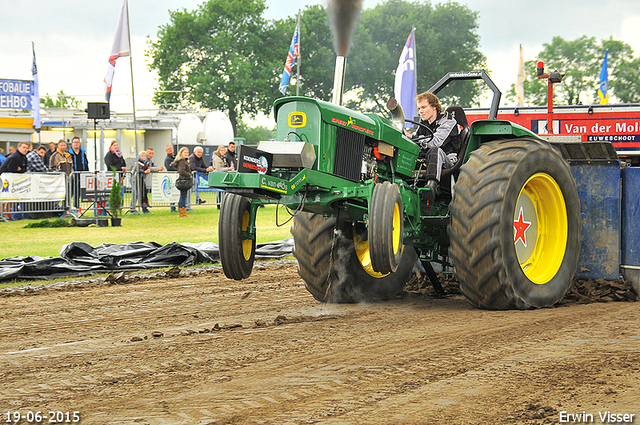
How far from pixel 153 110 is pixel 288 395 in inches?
1329

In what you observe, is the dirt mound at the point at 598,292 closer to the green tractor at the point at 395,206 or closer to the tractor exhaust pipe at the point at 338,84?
the green tractor at the point at 395,206

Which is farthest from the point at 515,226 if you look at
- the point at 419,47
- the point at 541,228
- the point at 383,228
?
the point at 419,47

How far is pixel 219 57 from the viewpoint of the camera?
58.4 metres

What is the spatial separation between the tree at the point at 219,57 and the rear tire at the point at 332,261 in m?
50.6

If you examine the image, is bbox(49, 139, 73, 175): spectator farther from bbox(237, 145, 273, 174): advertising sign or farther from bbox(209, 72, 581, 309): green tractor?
bbox(237, 145, 273, 174): advertising sign

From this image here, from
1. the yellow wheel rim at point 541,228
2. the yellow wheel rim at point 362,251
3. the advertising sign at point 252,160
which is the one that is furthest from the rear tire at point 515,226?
the advertising sign at point 252,160

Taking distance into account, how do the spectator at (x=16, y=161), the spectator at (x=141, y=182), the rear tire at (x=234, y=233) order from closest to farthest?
1. the rear tire at (x=234, y=233)
2. the spectator at (x=16, y=161)
3. the spectator at (x=141, y=182)

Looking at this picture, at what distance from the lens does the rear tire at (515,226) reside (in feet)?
19.5

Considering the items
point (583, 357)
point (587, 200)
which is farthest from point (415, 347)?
point (587, 200)

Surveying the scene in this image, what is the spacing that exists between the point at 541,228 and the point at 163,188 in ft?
45.6

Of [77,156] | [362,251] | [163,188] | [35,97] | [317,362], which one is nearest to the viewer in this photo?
[317,362]

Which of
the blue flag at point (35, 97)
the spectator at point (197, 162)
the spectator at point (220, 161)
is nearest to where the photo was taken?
the spectator at point (220, 161)

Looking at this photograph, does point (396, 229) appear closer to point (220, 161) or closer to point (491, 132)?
point (491, 132)

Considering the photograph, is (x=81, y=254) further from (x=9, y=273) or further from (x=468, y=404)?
(x=468, y=404)
